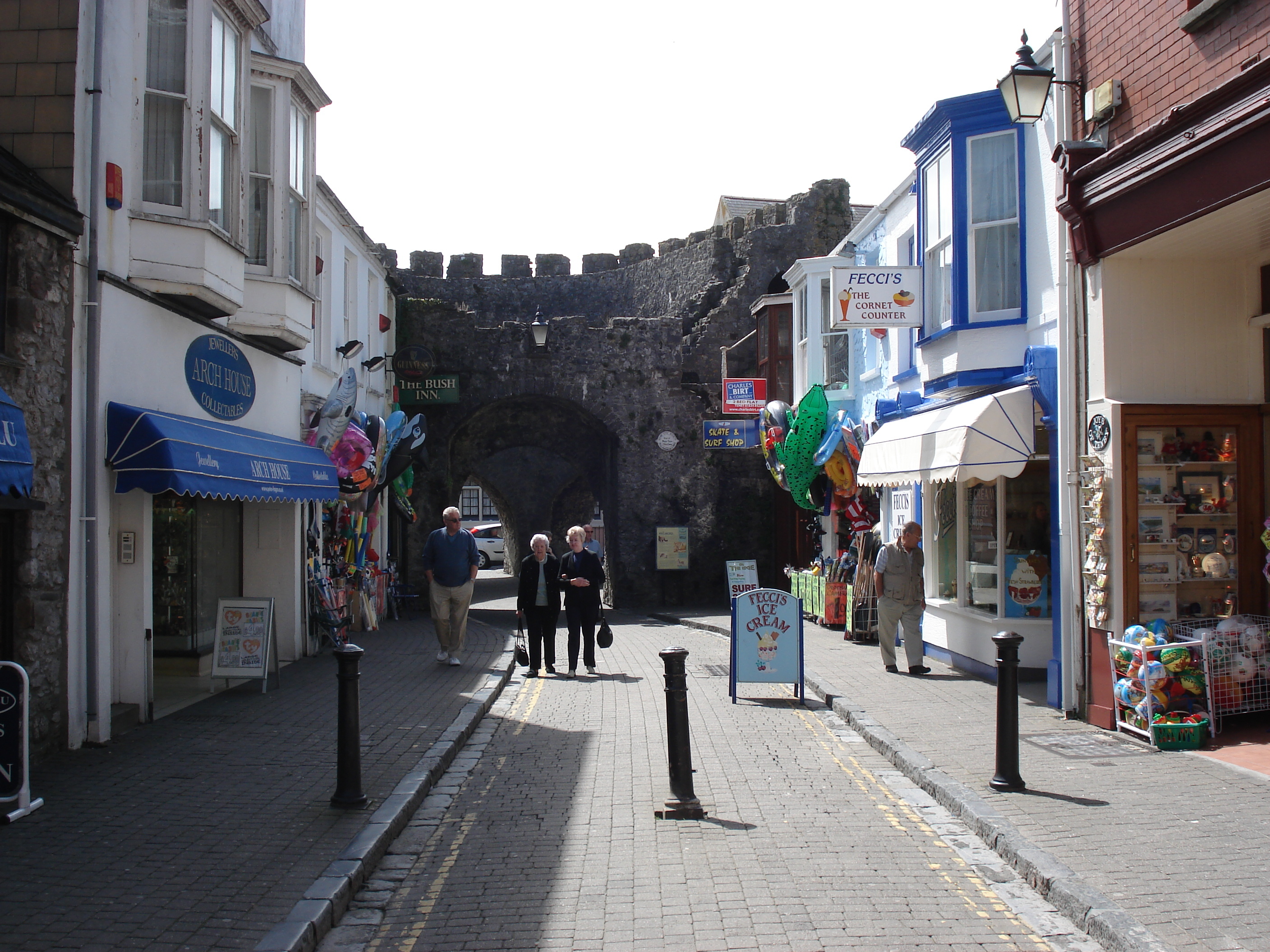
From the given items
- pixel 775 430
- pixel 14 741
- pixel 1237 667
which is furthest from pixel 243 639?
pixel 775 430

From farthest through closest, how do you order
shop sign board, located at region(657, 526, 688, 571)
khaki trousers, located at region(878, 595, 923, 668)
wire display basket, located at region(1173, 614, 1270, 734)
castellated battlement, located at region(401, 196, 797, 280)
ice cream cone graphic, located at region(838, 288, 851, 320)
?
castellated battlement, located at region(401, 196, 797, 280), shop sign board, located at region(657, 526, 688, 571), ice cream cone graphic, located at region(838, 288, 851, 320), khaki trousers, located at region(878, 595, 923, 668), wire display basket, located at region(1173, 614, 1270, 734)

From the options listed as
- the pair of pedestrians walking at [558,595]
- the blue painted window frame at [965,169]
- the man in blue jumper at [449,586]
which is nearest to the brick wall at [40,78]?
the man in blue jumper at [449,586]

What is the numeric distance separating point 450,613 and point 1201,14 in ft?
30.9

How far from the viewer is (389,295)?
71.9 feet

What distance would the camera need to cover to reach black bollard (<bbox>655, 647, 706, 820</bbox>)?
6.49 meters

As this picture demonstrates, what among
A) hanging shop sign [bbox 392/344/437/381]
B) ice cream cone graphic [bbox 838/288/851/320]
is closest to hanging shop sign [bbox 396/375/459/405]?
hanging shop sign [bbox 392/344/437/381]

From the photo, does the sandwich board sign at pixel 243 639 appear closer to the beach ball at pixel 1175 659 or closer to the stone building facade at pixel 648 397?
the beach ball at pixel 1175 659

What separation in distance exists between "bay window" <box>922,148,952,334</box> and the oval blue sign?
7.34m

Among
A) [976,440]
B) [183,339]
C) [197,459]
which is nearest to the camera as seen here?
[197,459]

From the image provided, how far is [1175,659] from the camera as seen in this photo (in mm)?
7926

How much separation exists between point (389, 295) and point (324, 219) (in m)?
6.36

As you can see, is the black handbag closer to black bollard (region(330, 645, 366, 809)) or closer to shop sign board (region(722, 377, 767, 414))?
black bollard (region(330, 645, 366, 809))

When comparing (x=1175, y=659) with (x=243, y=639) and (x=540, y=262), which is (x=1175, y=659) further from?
(x=540, y=262)

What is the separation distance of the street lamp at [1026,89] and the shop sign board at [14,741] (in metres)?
8.10
